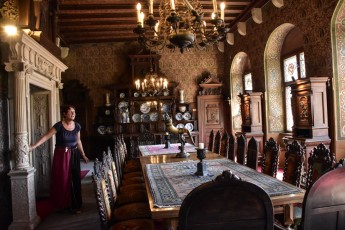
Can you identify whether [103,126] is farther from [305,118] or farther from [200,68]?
[305,118]

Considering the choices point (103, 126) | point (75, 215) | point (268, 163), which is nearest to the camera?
point (268, 163)

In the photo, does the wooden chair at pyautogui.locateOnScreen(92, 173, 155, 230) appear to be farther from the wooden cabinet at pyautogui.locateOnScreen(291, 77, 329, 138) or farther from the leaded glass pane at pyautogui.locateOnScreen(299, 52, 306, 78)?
the leaded glass pane at pyautogui.locateOnScreen(299, 52, 306, 78)

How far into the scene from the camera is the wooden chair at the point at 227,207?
1.40 metres

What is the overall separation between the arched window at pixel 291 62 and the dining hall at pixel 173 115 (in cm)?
3

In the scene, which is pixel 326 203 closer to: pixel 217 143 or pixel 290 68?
pixel 217 143

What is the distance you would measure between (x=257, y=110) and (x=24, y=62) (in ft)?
17.6

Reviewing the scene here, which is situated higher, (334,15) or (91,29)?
(91,29)

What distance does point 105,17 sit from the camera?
790 centimetres

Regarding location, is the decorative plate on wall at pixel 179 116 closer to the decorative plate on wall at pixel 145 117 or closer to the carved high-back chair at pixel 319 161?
the decorative plate on wall at pixel 145 117

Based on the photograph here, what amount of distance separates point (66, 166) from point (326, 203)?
3.72m

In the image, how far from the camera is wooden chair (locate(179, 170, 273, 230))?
55.2 inches

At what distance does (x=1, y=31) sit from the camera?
12.2ft

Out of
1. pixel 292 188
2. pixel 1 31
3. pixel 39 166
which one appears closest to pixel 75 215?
pixel 39 166

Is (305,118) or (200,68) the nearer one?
(305,118)
